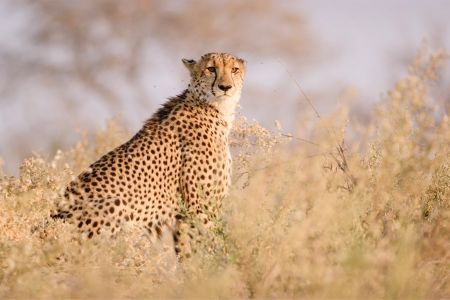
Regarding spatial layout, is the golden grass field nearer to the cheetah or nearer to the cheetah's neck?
the cheetah

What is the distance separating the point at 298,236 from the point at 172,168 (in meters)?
1.62

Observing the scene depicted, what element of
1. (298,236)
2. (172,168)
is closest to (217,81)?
(172,168)

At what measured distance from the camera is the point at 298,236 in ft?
9.88

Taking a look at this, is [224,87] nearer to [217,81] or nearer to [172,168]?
[217,81]

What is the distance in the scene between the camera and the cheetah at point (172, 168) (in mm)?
4320

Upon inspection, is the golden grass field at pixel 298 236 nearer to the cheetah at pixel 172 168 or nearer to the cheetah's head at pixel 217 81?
the cheetah at pixel 172 168

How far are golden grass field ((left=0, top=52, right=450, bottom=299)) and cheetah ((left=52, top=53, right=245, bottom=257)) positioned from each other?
0.40 feet

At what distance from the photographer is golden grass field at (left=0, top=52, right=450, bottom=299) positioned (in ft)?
10.3

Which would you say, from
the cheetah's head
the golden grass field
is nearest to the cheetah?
the cheetah's head

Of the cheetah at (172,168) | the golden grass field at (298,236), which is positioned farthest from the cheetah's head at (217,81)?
the golden grass field at (298,236)

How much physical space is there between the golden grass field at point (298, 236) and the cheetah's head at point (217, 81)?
0.33 m

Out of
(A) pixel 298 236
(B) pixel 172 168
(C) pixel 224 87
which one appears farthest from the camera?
(C) pixel 224 87

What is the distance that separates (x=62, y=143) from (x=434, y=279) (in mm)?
4628

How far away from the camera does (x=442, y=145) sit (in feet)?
13.1
